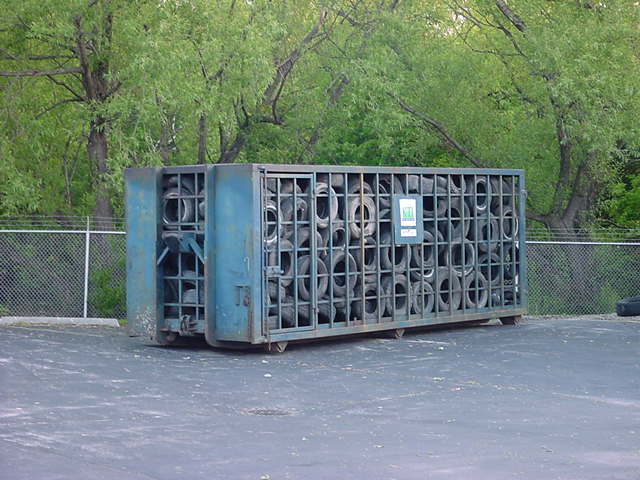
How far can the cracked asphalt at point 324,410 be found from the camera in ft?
30.1

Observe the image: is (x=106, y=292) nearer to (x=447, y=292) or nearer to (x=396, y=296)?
(x=396, y=296)

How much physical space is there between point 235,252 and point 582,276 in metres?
12.8

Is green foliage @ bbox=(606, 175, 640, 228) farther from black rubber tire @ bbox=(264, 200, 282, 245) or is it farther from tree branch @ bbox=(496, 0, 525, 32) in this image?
black rubber tire @ bbox=(264, 200, 282, 245)

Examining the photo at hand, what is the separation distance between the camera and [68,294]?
24.6 meters

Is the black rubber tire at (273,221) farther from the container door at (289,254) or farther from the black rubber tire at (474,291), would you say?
the black rubber tire at (474,291)

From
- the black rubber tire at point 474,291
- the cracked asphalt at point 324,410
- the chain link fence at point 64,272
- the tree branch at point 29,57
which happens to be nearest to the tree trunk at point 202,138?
the tree branch at point 29,57

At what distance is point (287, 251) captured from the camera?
57.5ft

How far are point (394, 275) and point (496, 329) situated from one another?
2834 mm

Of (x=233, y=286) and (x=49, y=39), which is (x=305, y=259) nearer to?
(x=233, y=286)

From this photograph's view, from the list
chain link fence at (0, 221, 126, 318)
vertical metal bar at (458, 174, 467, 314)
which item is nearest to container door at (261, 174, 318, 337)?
vertical metal bar at (458, 174, 467, 314)

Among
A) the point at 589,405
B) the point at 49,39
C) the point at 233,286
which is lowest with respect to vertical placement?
the point at 589,405

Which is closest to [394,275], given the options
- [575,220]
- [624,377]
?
[624,377]

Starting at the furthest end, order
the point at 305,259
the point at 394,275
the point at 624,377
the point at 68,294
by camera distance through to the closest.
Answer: the point at 68,294, the point at 394,275, the point at 305,259, the point at 624,377

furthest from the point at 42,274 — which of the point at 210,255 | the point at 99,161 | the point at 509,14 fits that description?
the point at 509,14
